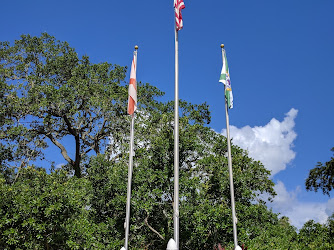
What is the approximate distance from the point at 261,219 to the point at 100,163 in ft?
27.5

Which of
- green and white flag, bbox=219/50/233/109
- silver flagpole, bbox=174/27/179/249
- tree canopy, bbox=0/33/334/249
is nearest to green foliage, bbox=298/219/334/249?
tree canopy, bbox=0/33/334/249

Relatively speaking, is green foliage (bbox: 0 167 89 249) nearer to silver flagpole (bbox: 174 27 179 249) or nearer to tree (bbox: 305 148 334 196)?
silver flagpole (bbox: 174 27 179 249)

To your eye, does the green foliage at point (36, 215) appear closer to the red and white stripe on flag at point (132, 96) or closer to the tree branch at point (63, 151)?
the red and white stripe on flag at point (132, 96)

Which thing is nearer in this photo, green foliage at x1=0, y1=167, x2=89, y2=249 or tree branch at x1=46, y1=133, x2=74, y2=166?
green foliage at x1=0, y1=167, x2=89, y2=249

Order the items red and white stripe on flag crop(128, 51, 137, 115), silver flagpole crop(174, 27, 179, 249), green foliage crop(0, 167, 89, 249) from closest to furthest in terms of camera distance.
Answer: silver flagpole crop(174, 27, 179, 249), red and white stripe on flag crop(128, 51, 137, 115), green foliage crop(0, 167, 89, 249)

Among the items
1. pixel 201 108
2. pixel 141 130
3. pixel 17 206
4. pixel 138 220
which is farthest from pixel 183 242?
pixel 201 108

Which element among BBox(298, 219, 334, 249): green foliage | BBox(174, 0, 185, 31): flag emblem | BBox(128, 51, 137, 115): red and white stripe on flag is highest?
BBox(174, 0, 185, 31): flag emblem

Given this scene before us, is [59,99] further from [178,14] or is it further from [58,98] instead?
[178,14]

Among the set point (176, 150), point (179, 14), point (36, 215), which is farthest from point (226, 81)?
point (36, 215)

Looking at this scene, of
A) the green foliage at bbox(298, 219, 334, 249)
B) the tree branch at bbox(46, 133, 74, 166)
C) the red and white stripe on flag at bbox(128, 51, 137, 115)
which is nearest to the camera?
the red and white stripe on flag at bbox(128, 51, 137, 115)

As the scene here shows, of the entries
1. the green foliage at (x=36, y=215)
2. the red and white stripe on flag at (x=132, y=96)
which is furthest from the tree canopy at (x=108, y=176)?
the red and white stripe on flag at (x=132, y=96)

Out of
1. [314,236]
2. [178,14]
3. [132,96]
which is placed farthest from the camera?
[314,236]

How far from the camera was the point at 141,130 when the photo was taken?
1794 cm

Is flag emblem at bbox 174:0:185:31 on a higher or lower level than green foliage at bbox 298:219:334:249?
higher
